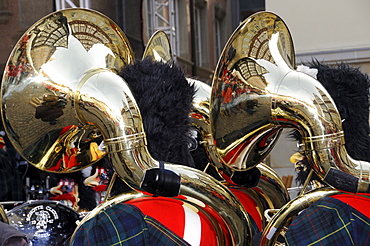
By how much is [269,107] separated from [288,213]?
38 cm

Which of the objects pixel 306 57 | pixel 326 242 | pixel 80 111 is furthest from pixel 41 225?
pixel 306 57

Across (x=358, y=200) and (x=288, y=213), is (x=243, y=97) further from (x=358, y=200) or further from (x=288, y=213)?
(x=358, y=200)

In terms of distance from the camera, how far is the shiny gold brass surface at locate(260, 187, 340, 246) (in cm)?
243

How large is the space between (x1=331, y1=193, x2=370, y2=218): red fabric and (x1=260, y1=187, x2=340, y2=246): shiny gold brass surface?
0.08 metres

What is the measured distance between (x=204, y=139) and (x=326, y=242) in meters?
1.06

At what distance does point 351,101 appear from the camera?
281cm

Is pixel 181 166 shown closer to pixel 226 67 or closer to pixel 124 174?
pixel 124 174

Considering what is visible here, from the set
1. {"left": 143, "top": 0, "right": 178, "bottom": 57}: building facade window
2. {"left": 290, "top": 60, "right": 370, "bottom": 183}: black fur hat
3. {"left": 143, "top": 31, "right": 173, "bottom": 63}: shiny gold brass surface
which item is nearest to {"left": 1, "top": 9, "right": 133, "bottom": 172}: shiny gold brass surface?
{"left": 143, "top": 31, "right": 173, "bottom": 63}: shiny gold brass surface

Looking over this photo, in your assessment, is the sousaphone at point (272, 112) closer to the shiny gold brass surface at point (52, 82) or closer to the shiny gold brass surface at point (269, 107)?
the shiny gold brass surface at point (269, 107)

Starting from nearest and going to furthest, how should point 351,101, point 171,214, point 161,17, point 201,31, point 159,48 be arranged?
point 171,214 < point 351,101 < point 159,48 < point 161,17 < point 201,31

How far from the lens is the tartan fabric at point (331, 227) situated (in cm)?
223

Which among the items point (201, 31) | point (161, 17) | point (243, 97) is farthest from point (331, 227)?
point (201, 31)

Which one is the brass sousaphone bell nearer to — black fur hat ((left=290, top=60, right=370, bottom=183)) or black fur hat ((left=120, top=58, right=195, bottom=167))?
black fur hat ((left=120, top=58, right=195, bottom=167))

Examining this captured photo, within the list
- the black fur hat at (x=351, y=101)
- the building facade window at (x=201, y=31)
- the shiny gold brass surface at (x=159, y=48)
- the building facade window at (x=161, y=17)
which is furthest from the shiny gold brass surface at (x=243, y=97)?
the building facade window at (x=201, y=31)
